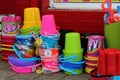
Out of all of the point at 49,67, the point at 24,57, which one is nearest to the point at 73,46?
the point at 49,67

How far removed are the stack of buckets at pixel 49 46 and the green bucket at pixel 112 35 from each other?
0.57m

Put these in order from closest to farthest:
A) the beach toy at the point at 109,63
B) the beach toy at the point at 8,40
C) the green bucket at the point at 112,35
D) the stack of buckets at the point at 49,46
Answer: the beach toy at the point at 109,63, the green bucket at the point at 112,35, the stack of buckets at the point at 49,46, the beach toy at the point at 8,40

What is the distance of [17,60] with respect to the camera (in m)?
3.08

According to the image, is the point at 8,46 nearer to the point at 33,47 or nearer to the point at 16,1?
the point at 33,47

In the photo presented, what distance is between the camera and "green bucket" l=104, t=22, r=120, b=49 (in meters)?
2.76

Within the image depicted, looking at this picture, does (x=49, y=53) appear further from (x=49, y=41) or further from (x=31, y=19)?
(x=31, y=19)

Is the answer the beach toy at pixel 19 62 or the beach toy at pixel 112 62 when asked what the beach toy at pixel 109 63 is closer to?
Answer: the beach toy at pixel 112 62

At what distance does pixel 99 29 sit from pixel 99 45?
622 millimetres

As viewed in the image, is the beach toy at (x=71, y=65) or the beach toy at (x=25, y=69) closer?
the beach toy at (x=71, y=65)

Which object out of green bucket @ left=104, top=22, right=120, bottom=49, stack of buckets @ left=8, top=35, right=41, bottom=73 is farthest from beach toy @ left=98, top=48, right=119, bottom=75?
stack of buckets @ left=8, top=35, right=41, bottom=73

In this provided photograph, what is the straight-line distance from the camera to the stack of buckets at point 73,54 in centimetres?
294

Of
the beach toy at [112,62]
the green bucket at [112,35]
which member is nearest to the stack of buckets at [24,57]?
the green bucket at [112,35]

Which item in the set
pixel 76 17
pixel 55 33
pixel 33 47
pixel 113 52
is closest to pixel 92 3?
pixel 76 17

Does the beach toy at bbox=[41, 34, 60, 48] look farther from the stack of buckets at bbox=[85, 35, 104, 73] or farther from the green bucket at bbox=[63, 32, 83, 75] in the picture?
the stack of buckets at bbox=[85, 35, 104, 73]
